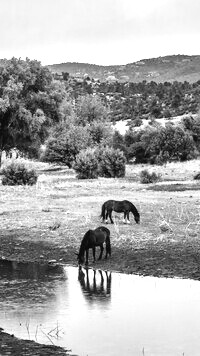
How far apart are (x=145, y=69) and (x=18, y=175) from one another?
14982 centimetres

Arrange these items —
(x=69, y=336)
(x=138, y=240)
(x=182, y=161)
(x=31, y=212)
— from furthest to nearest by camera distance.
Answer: (x=182, y=161), (x=31, y=212), (x=138, y=240), (x=69, y=336)

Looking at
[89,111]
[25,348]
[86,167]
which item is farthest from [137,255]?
[89,111]

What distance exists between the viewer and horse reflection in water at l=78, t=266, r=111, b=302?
14702mm

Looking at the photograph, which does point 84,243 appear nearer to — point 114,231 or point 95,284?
point 95,284

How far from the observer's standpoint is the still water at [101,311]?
1112 centimetres

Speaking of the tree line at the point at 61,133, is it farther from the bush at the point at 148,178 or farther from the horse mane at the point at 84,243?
the horse mane at the point at 84,243

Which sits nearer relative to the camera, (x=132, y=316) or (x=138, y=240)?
(x=132, y=316)

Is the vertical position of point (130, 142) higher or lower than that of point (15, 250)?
higher

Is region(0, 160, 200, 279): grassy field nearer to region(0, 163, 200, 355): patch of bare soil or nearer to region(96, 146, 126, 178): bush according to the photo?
region(0, 163, 200, 355): patch of bare soil

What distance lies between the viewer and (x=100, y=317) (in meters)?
12.7

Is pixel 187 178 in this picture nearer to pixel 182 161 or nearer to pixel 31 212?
pixel 182 161

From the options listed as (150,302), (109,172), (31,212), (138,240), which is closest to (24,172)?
(109,172)

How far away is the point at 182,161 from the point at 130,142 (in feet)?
41.8

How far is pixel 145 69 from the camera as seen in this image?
18462 cm
